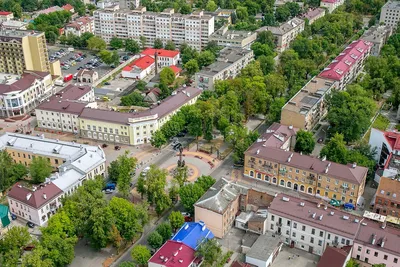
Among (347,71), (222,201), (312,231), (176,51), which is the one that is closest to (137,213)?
(222,201)

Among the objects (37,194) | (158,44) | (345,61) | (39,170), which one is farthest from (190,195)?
(158,44)

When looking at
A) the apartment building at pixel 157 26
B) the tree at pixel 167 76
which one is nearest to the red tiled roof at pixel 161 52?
the apartment building at pixel 157 26

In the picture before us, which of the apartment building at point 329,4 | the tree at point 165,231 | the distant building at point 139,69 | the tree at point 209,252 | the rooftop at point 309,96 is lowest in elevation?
the distant building at point 139,69

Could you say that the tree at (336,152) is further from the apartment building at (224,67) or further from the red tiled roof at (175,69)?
the red tiled roof at (175,69)

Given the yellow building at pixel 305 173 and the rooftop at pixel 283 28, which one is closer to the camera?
the yellow building at pixel 305 173

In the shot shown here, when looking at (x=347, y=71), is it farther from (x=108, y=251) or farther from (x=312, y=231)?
(x=108, y=251)

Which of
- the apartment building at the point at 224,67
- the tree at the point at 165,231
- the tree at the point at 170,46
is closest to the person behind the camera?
the tree at the point at 165,231

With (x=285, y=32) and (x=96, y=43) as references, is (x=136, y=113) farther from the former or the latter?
(x=285, y=32)

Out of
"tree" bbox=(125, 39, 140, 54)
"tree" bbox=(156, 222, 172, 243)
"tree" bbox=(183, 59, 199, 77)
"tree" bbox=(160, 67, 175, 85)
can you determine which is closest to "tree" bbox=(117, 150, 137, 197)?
"tree" bbox=(156, 222, 172, 243)
